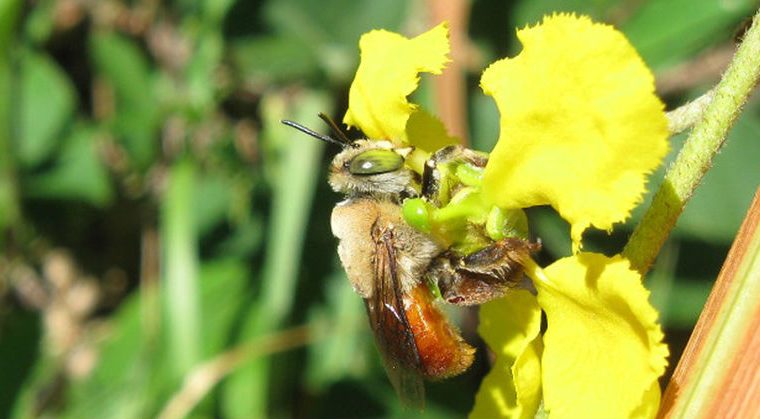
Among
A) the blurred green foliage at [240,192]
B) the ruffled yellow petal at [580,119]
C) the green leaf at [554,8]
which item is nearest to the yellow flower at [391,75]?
the ruffled yellow petal at [580,119]

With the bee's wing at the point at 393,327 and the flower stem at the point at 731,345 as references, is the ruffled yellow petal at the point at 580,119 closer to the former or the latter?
the flower stem at the point at 731,345

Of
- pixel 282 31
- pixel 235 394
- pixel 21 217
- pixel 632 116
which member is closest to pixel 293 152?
pixel 282 31

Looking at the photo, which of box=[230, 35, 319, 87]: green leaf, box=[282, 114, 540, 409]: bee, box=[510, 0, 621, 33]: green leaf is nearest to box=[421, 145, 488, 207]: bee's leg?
box=[282, 114, 540, 409]: bee

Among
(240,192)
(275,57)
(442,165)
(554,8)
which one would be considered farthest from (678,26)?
(442,165)

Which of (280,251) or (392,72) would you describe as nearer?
(392,72)

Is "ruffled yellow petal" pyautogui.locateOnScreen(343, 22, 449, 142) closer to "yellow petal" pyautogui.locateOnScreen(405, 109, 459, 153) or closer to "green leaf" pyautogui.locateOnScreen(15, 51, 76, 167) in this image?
"yellow petal" pyautogui.locateOnScreen(405, 109, 459, 153)

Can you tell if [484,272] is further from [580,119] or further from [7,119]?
[7,119]

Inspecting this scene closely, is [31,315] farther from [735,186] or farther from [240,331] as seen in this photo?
[735,186]
